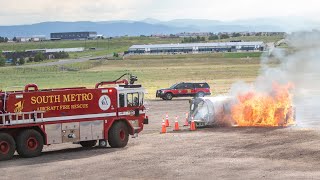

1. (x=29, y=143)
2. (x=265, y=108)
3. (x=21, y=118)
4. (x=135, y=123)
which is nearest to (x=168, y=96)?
(x=265, y=108)

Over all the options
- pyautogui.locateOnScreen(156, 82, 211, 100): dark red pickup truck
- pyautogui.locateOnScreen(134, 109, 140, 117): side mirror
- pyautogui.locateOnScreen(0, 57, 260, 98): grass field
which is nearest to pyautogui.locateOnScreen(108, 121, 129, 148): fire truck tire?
pyautogui.locateOnScreen(134, 109, 140, 117): side mirror

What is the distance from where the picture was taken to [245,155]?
83.0 ft

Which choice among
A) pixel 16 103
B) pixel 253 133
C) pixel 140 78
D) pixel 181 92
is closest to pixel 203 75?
pixel 140 78

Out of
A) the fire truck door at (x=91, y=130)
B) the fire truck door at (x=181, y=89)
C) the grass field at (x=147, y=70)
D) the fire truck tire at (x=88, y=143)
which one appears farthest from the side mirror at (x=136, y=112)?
the grass field at (x=147, y=70)

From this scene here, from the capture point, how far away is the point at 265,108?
3534 centimetres

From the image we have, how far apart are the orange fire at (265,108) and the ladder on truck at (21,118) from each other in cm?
1271

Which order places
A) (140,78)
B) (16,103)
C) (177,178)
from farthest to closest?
(140,78), (16,103), (177,178)

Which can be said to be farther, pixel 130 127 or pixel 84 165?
pixel 130 127

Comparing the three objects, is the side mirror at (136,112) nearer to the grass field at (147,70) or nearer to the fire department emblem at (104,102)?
the fire department emblem at (104,102)

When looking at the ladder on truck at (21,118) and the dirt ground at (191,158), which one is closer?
the dirt ground at (191,158)

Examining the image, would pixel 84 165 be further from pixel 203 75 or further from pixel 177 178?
pixel 203 75

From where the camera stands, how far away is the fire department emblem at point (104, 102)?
28.7 m

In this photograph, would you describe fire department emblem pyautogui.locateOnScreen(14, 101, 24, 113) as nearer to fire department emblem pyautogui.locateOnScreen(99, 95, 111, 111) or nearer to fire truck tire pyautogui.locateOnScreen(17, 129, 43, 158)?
fire truck tire pyautogui.locateOnScreen(17, 129, 43, 158)

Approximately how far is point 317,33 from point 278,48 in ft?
18.1
